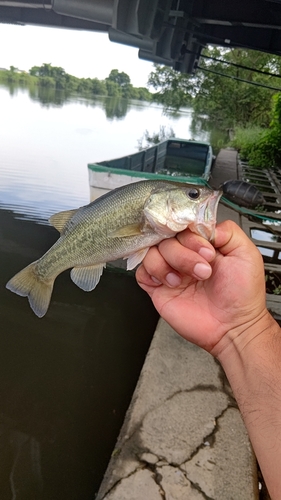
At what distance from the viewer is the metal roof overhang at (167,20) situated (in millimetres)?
8016

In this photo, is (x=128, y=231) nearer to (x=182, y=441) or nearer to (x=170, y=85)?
(x=182, y=441)

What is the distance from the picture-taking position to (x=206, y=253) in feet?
7.20

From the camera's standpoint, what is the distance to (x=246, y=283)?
234 centimetres

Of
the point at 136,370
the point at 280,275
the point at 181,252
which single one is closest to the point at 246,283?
the point at 181,252

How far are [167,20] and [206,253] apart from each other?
27.4ft

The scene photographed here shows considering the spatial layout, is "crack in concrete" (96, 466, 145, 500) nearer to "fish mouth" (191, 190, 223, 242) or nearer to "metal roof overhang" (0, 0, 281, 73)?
"fish mouth" (191, 190, 223, 242)

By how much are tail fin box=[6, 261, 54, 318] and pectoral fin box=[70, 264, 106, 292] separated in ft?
0.95

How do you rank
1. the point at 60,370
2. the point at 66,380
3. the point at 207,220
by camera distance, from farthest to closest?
the point at 60,370
the point at 66,380
the point at 207,220

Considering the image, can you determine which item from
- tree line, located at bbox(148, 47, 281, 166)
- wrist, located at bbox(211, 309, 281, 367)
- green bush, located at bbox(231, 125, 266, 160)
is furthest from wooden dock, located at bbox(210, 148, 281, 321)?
tree line, located at bbox(148, 47, 281, 166)

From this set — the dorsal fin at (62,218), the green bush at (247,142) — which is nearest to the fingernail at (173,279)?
the dorsal fin at (62,218)

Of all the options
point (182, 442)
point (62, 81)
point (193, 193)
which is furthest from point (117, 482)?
point (62, 81)

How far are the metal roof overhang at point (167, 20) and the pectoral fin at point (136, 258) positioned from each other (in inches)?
265

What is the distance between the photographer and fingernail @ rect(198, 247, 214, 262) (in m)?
2.19

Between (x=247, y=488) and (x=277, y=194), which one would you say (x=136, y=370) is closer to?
(x=247, y=488)
